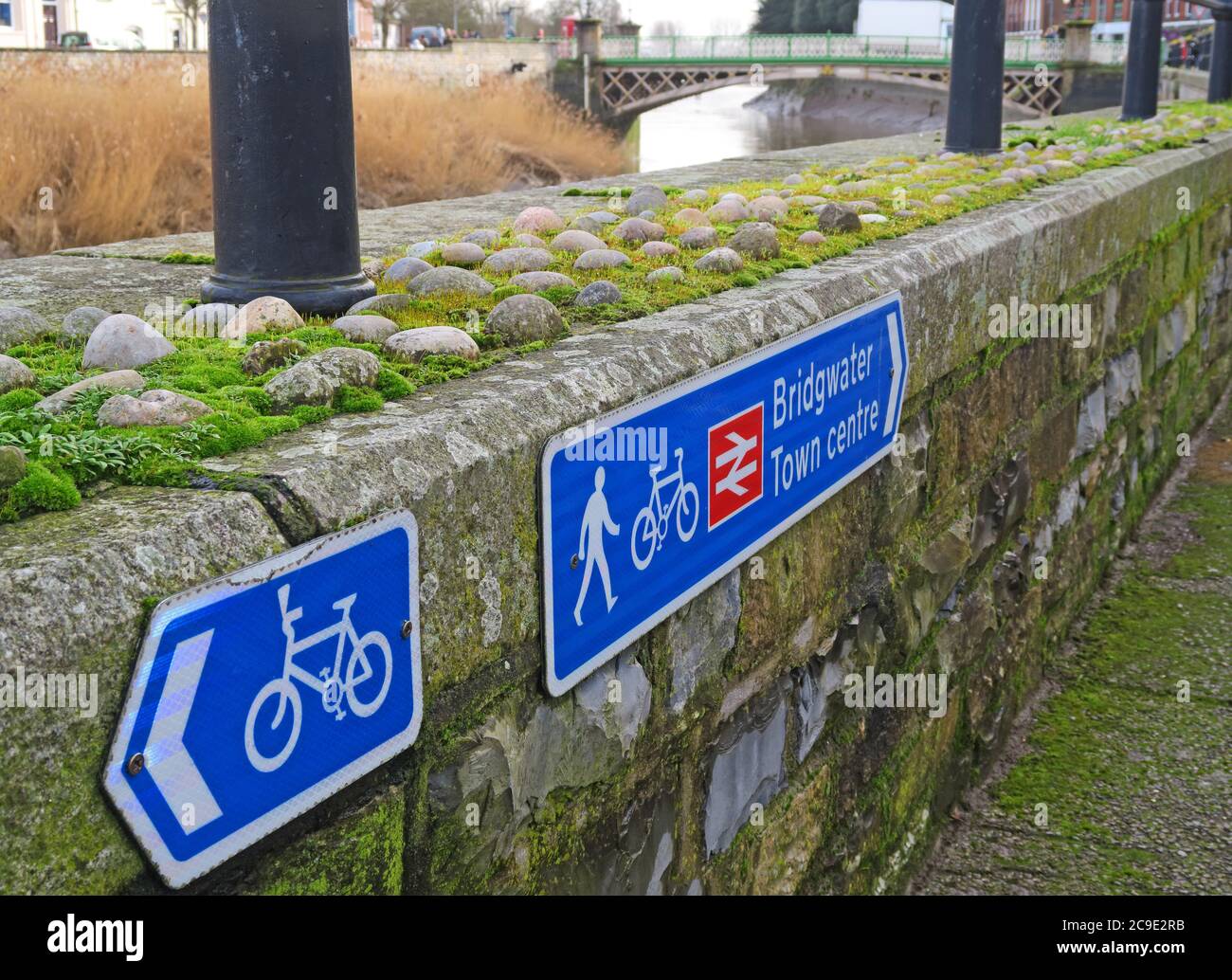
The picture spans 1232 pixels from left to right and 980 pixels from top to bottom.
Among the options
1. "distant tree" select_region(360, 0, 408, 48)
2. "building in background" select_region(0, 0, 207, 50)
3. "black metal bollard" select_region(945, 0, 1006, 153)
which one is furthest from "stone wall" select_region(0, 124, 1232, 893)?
"distant tree" select_region(360, 0, 408, 48)

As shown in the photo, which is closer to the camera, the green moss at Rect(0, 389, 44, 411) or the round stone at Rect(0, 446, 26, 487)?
the round stone at Rect(0, 446, 26, 487)

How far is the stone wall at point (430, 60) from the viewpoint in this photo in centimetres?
2293

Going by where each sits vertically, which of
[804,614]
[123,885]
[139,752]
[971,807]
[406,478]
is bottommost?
[971,807]

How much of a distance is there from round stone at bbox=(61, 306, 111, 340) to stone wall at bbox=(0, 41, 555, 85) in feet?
56.4

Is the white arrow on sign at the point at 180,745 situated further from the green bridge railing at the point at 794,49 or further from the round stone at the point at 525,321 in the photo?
the green bridge railing at the point at 794,49

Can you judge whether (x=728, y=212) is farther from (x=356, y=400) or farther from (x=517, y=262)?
(x=356, y=400)

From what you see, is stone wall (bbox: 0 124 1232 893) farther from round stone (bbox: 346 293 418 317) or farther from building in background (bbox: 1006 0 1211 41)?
building in background (bbox: 1006 0 1211 41)

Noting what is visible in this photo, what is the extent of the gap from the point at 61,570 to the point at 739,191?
373 cm

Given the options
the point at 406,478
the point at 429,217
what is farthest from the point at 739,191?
the point at 406,478

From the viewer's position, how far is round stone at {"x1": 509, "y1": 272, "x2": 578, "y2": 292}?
262cm

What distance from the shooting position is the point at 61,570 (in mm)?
1153

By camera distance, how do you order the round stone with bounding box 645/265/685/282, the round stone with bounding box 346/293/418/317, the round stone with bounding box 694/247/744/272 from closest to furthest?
the round stone with bounding box 346/293/418/317, the round stone with bounding box 645/265/685/282, the round stone with bounding box 694/247/744/272

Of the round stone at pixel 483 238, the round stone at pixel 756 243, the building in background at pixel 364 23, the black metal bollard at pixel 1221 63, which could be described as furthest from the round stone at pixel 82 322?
the building in background at pixel 364 23
